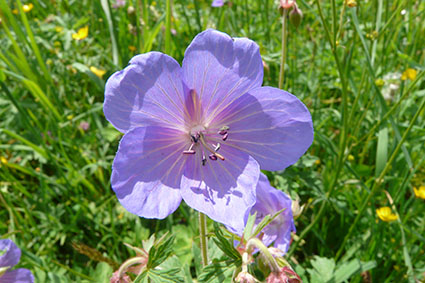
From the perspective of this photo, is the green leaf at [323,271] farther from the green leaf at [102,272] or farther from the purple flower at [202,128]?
the green leaf at [102,272]

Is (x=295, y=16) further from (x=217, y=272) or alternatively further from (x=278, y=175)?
(x=217, y=272)

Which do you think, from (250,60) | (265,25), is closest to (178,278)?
(250,60)

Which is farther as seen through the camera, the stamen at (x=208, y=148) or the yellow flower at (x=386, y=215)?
the yellow flower at (x=386, y=215)

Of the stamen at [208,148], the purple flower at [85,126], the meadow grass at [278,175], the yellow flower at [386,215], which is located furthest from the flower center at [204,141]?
the purple flower at [85,126]

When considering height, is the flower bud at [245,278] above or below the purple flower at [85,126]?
above

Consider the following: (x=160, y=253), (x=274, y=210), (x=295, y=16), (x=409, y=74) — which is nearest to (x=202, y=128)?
(x=160, y=253)

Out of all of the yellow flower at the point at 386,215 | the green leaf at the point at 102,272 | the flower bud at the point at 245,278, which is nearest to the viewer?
the flower bud at the point at 245,278

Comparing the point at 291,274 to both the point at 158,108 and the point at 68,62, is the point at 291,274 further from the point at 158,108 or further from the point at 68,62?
the point at 68,62

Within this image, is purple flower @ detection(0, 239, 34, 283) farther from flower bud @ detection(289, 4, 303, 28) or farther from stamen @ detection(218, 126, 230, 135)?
flower bud @ detection(289, 4, 303, 28)
